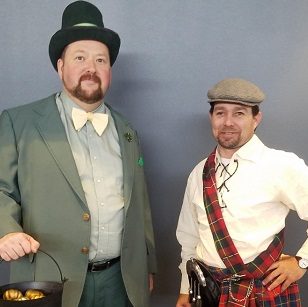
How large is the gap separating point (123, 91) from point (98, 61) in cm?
51

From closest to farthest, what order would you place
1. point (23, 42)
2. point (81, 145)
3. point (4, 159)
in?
1. point (4, 159)
2. point (81, 145)
3. point (23, 42)

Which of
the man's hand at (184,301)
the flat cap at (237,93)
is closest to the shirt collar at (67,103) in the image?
the flat cap at (237,93)

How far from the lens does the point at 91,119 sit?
75.3 inches

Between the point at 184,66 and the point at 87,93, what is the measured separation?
2.39 ft

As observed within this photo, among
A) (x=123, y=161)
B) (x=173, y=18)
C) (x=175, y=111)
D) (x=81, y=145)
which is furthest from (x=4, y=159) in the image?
(x=173, y=18)

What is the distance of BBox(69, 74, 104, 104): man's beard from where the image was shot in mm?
1885

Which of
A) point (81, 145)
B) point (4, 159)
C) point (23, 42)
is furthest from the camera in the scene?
point (23, 42)

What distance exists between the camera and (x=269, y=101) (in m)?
2.42

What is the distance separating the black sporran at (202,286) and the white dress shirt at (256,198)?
0.06 meters

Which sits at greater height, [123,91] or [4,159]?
[123,91]

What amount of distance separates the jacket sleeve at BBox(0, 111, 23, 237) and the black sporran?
28.2 inches

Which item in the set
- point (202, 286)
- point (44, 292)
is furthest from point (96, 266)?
point (202, 286)

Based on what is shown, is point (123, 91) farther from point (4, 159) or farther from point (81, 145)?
point (4, 159)

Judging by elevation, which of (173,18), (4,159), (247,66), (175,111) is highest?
(173,18)
